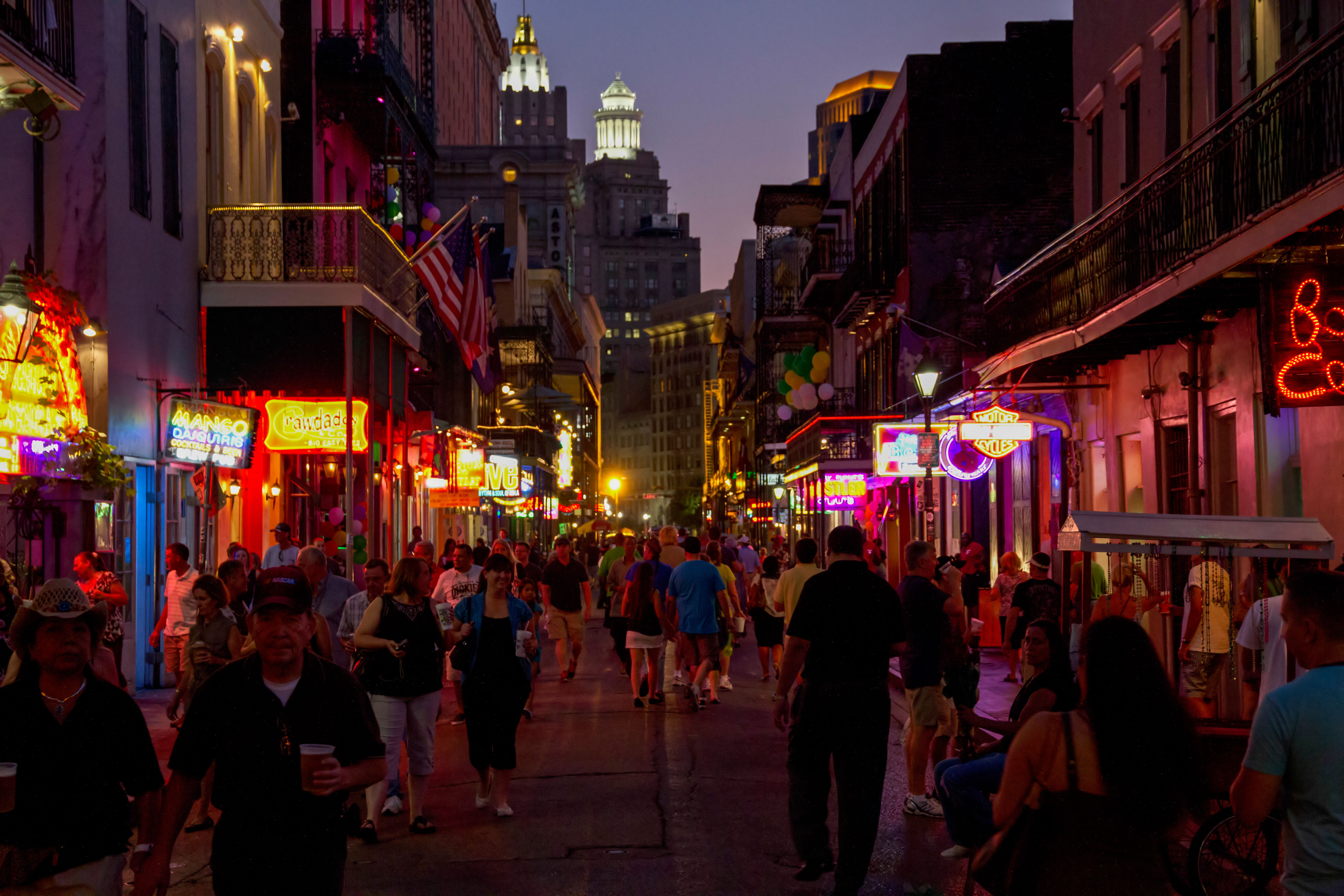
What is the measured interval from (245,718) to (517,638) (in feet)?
18.1

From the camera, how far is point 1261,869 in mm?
6934

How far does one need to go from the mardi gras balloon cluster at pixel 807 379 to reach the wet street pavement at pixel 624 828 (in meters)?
24.2

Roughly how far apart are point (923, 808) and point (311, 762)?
603 centimetres

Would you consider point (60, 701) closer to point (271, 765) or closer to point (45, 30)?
point (271, 765)

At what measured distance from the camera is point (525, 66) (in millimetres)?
184000

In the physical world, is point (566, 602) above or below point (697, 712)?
above

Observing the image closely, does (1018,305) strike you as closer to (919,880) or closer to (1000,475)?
(1000,475)

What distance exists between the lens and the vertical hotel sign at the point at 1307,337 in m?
9.48

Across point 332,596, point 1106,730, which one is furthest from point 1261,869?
point 332,596

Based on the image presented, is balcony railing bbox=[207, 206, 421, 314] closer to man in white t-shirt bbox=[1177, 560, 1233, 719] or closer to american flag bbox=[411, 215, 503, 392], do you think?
american flag bbox=[411, 215, 503, 392]

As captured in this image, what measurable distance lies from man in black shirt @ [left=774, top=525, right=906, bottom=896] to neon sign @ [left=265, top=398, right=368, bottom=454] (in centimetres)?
1340

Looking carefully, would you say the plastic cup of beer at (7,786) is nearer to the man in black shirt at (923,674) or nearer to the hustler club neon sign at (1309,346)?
the man in black shirt at (923,674)

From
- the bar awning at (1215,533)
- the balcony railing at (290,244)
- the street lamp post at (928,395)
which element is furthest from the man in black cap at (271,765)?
the balcony railing at (290,244)

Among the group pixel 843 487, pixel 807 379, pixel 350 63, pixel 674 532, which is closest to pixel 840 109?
pixel 807 379
